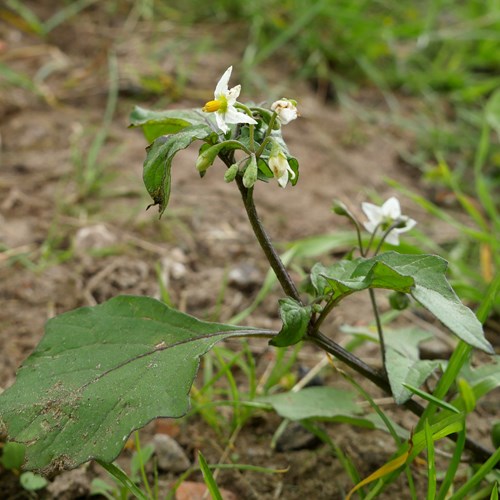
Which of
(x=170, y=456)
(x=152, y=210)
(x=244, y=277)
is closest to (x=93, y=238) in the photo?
(x=152, y=210)

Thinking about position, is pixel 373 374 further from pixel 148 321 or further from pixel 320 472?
pixel 148 321

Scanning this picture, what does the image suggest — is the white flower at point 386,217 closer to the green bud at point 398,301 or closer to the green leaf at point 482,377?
the green bud at point 398,301

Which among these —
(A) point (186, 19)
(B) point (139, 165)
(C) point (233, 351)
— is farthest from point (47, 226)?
(A) point (186, 19)

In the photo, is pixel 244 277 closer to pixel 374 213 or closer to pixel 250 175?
pixel 374 213

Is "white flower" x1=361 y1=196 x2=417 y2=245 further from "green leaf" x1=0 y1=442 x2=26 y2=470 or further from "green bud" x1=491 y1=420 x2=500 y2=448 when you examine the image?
"green leaf" x1=0 y1=442 x2=26 y2=470

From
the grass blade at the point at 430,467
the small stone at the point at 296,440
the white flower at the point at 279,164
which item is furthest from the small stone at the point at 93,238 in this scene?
the grass blade at the point at 430,467

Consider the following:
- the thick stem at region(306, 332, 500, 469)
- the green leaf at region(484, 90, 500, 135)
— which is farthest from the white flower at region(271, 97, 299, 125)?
the green leaf at region(484, 90, 500, 135)
